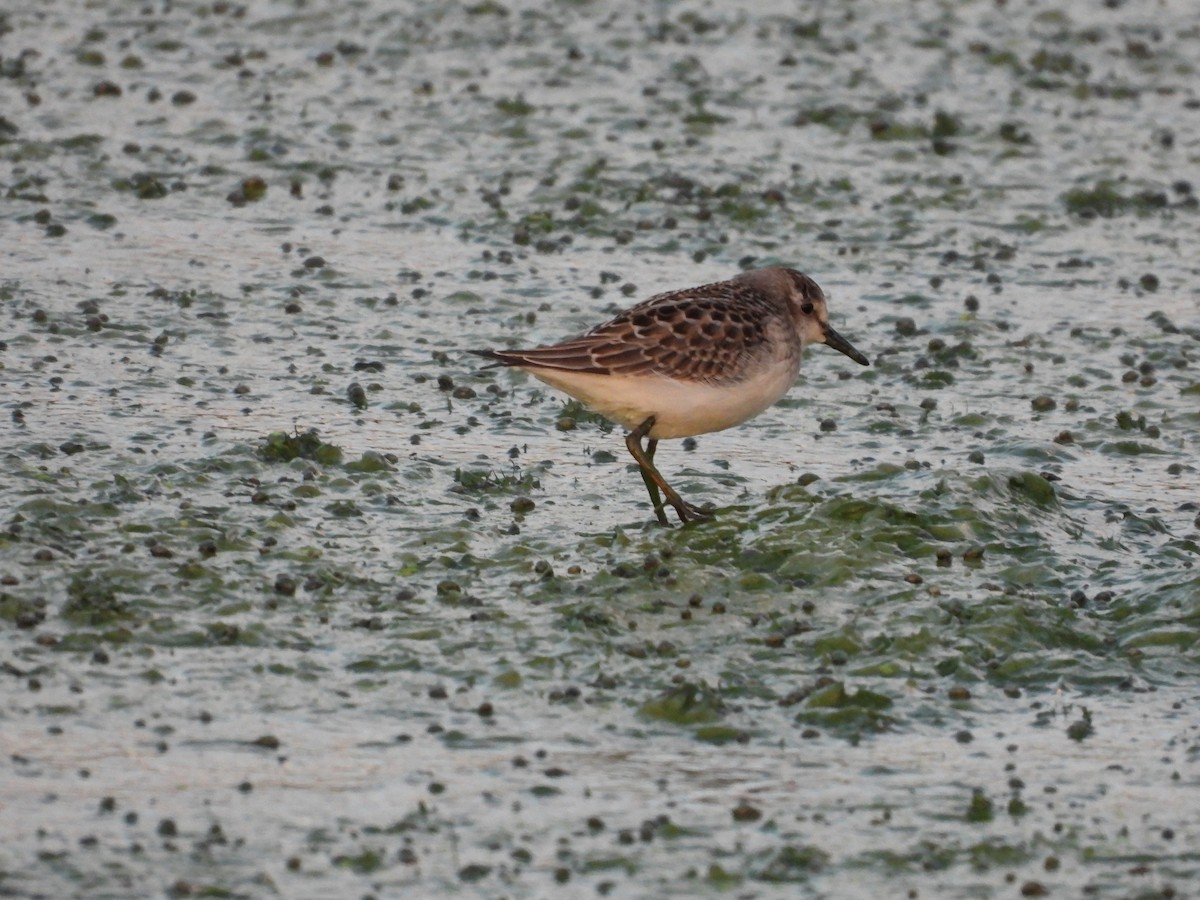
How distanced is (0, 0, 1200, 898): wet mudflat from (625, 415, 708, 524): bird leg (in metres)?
0.15

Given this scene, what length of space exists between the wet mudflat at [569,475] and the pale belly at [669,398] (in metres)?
0.58

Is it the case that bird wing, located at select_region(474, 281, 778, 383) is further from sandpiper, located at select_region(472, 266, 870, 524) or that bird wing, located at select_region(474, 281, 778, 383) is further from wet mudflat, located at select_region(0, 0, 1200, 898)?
wet mudflat, located at select_region(0, 0, 1200, 898)

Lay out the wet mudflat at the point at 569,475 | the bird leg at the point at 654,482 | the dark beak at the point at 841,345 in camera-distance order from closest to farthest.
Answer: the wet mudflat at the point at 569,475
the bird leg at the point at 654,482
the dark beak at the point at 841,345

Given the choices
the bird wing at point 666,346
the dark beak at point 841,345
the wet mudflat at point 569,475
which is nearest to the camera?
the wet mudflat at point 569,475

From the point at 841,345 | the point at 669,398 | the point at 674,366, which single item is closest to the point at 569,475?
the point at 669,398

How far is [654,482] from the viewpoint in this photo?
11992mm

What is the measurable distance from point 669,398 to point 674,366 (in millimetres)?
181

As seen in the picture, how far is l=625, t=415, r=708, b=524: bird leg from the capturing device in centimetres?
1187

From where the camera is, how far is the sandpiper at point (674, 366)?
11.6m

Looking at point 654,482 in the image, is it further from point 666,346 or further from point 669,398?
point 666,346

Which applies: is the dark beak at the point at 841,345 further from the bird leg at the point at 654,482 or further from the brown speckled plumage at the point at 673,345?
the bird leg at the point at 654,482

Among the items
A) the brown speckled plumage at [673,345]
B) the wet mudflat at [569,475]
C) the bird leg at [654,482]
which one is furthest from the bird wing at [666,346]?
the wet mudflat at [569,475]

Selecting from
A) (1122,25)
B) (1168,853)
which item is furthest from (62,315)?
(1122,25)

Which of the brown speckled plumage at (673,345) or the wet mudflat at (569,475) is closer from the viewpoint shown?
the wet mudflat at (569,475)
